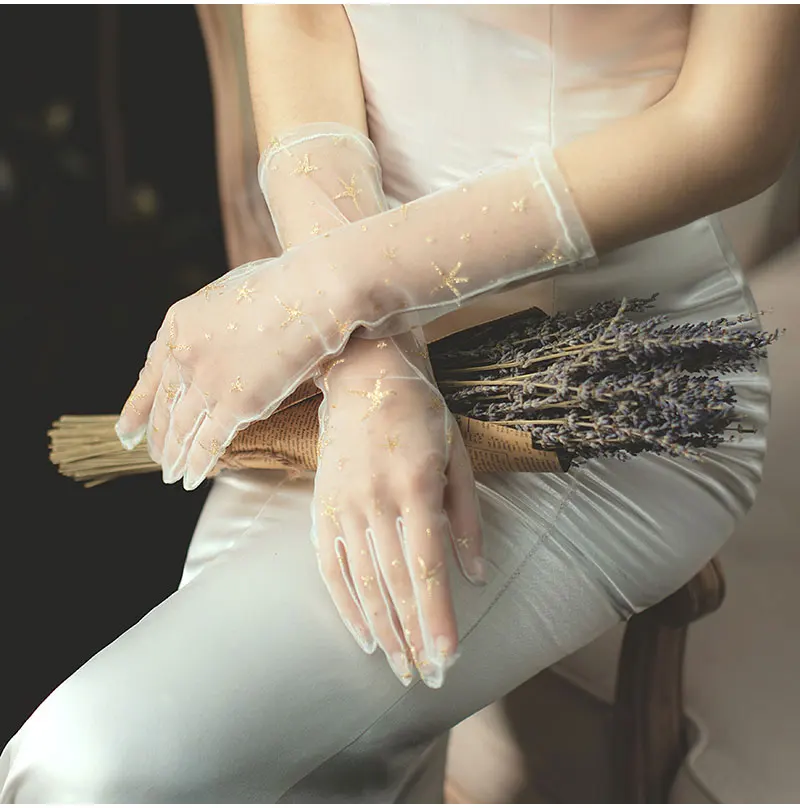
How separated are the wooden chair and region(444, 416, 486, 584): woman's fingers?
399 mm

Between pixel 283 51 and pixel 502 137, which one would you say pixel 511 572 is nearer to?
pixel 502 137

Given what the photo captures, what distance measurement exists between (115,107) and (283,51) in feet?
2.10

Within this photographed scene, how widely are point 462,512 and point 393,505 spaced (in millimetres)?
57

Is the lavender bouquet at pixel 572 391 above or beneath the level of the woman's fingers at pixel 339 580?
above

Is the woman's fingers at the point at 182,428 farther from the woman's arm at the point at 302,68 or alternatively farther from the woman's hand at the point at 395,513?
the woman's arm at the point at 302,68

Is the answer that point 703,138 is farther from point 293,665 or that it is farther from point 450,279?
point 293,665

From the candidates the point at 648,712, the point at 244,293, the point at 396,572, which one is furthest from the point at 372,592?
the point at 648,712

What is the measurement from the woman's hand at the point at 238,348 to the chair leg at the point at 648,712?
0.55 metres

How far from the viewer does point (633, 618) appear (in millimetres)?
1062

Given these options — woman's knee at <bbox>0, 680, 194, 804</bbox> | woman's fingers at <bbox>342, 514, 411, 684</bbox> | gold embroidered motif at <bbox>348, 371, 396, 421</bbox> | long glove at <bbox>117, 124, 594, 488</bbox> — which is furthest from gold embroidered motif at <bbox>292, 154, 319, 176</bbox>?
woman's knee at <bbox>0, 680, 194, 804</bbox>

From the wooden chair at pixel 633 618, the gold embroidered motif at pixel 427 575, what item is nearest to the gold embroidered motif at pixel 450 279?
the gold embroidered motif at pixel 427 575

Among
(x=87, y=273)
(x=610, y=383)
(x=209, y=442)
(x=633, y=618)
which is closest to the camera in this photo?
(x=610, y=383)

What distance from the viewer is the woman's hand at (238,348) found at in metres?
0.70

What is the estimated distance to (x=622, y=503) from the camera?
808 mm
